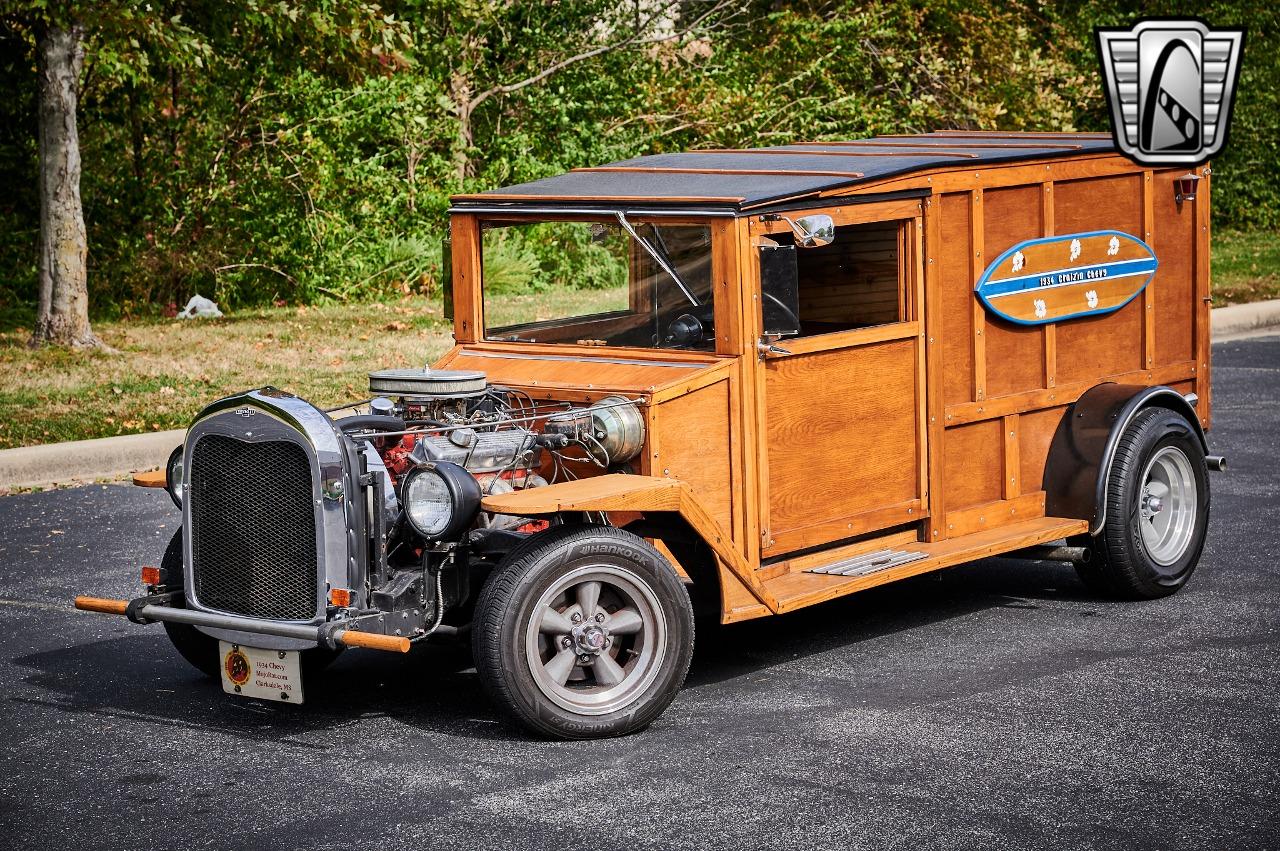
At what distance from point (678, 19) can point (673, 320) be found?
15.4 m

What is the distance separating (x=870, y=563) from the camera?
6148mm

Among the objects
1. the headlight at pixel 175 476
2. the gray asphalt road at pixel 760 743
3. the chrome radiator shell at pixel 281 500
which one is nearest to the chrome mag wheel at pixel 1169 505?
the gray asphalt road at pixel 760 743

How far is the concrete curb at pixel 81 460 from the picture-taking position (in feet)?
33.0

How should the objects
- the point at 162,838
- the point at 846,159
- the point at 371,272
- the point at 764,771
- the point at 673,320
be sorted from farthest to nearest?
1. the point at 371,272
2. the point at 846,159
3. the point at 673,320
4. the point at 764,771
5. the point at 162,838

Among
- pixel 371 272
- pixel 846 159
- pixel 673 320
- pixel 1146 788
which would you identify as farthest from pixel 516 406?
pixel 371 272

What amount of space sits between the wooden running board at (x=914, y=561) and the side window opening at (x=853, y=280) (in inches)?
35.6

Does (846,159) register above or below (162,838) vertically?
above

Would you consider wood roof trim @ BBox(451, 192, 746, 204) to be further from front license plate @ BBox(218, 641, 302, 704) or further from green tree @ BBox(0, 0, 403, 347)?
green tree @ BBox(0, 0, 403, 347)

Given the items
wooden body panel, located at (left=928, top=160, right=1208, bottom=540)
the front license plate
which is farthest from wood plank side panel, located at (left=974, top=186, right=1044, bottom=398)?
the front license plate

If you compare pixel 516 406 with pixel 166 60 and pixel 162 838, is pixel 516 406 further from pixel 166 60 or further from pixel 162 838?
pixel 166 60

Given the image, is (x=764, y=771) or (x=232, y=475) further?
(x=232, y=475)

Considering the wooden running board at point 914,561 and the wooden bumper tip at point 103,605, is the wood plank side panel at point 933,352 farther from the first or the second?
the wooden bumper tip at point 103,605

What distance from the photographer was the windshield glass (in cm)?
602

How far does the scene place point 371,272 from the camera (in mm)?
17656
